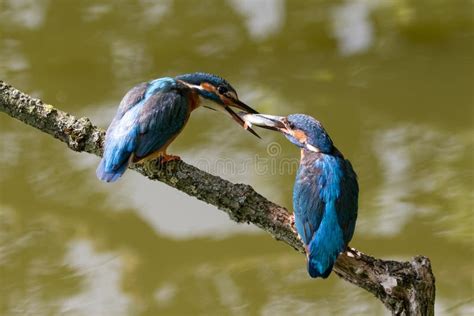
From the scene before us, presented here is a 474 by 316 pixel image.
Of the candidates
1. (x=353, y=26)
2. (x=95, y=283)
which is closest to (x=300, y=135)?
(x=95, y=283)

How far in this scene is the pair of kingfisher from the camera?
124 inches

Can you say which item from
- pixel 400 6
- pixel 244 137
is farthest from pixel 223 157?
pixel 400 6

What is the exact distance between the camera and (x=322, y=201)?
10.6 ft

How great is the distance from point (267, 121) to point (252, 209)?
607 mm

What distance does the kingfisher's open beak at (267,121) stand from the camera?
3.64m

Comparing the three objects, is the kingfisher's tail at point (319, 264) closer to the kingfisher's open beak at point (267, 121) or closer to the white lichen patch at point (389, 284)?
the white lichen patch at point (389, 284)

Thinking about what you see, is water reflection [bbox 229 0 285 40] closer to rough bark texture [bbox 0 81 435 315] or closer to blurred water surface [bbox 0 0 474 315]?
blurred water surface [bbox 0 0 474 315]

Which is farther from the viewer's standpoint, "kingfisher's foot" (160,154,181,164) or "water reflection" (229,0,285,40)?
"water reflection" (229,0,285,40)

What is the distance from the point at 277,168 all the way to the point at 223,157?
32 centimetres

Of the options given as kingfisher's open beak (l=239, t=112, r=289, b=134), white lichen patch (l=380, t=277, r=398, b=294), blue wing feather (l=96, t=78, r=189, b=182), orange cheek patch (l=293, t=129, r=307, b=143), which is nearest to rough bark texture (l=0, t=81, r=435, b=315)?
white lichen patch (l=380, t=277, r=398, b=294)

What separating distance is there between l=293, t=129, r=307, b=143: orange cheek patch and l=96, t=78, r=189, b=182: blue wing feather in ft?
1.34

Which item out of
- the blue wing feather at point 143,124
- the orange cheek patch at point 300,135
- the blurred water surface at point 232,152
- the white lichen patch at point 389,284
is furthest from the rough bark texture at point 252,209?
the blurred water surface at point 232,152

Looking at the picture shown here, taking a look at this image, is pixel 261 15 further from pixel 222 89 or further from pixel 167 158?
pixel 167 158

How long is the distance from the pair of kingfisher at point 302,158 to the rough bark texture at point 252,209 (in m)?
0.08
